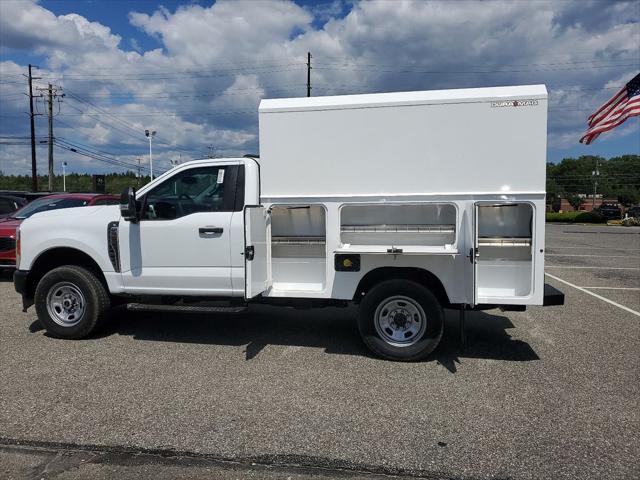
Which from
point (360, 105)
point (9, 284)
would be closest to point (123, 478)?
point (360, 105)

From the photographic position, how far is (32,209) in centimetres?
1055

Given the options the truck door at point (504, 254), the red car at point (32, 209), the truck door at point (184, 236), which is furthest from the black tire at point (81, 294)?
the truck door at point (504, 254)

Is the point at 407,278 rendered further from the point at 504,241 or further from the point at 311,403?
the point at 311,403

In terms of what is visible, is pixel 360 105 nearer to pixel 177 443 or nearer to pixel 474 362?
pixel 474 362

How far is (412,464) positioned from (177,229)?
3.66 m

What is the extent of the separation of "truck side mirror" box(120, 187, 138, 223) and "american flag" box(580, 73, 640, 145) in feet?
35.8

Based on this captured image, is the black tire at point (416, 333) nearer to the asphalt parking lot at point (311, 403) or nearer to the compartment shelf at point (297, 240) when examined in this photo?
the asphalt parking lot at point (311, 403)

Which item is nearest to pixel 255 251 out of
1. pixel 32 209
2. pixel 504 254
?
pixel 504 254

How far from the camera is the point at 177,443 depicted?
143 inches

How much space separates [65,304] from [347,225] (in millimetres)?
3635

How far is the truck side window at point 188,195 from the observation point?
18.7 feet

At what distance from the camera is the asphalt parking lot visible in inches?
134

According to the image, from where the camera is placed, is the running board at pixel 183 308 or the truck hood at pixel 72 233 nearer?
the running board at pixel 183 308

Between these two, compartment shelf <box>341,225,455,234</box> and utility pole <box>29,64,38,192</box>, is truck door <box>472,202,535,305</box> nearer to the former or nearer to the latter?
compartment shelf <box>341,225,455,234</box>
